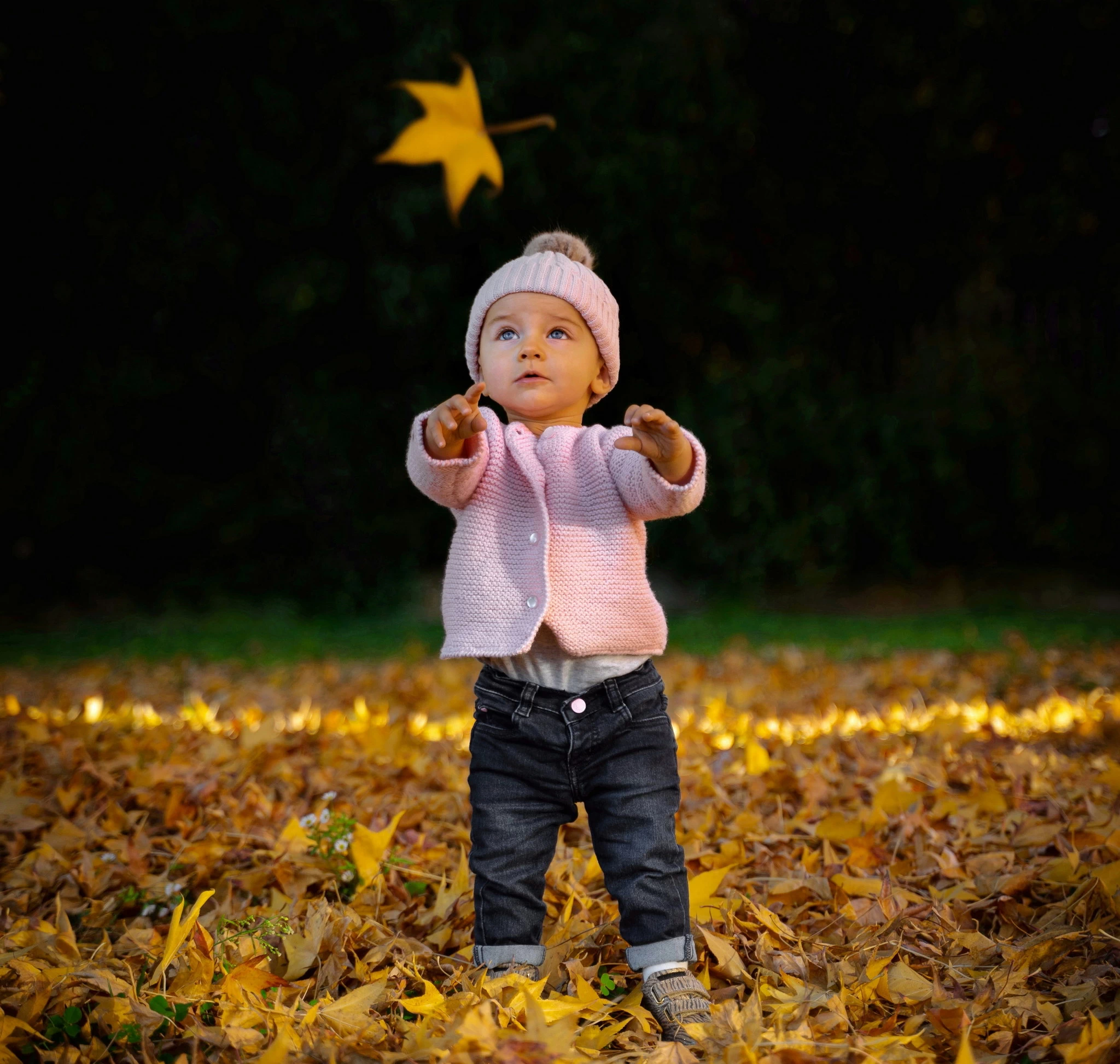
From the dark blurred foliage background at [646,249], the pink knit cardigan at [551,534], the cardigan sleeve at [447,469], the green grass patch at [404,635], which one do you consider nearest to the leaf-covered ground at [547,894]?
the pink knit cardigan at [551,534]

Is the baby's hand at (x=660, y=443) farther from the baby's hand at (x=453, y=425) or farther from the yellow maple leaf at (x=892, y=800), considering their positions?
the yellow maple leaf at (x=892, y=800)

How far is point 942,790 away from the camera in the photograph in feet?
9.90

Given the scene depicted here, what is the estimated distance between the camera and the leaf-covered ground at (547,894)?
1.70 metres

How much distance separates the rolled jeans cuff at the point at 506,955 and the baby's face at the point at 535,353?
986mm

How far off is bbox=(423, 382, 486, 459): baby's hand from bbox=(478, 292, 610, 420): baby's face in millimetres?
93

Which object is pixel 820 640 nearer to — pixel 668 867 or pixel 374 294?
pixel 374 294

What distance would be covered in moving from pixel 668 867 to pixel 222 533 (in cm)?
829

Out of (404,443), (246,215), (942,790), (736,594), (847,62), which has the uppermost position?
(847,62)

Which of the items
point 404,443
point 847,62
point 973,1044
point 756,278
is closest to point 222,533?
point 404,443

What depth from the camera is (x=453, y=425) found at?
5.96 feet

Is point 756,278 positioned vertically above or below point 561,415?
above

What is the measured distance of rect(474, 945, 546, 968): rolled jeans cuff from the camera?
1.91 m

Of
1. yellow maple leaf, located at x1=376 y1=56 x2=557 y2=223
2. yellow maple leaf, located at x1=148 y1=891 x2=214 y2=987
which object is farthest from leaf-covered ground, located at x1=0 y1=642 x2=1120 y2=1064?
yellow maple leaf, located at x1=376 y1=56 x2=557 y2=223

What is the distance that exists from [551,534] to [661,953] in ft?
2.51
